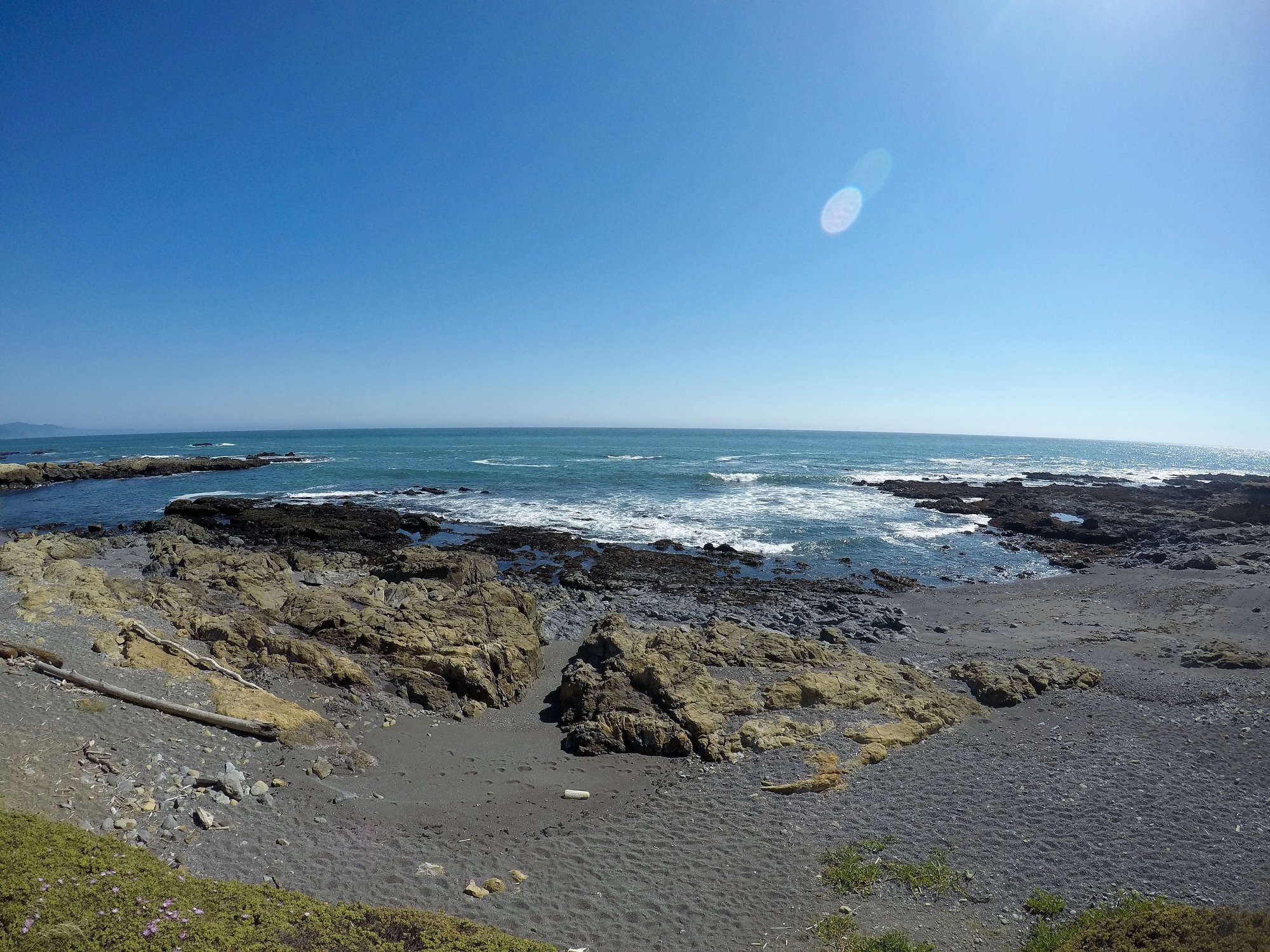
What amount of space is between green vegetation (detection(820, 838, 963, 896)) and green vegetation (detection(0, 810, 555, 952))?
3.68 meters

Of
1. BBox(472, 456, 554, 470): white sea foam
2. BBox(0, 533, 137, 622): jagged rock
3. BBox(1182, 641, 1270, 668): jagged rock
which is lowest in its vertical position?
BBox(1182, 641, 1270, 668): jagged rock

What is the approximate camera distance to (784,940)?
19.1ft

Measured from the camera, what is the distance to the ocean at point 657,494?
2805 centimetres

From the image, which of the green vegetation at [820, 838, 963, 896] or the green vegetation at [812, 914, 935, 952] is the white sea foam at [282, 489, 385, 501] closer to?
the green vegetation at [820, 838, 963, 896]

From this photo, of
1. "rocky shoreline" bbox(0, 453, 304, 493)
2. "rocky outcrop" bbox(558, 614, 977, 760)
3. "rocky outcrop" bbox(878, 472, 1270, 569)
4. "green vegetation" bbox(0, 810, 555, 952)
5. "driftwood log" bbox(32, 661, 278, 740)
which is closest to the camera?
"green vegetation" bbox(0, 810, 555, 952)

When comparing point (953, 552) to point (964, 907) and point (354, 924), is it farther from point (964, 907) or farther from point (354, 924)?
point (354, 924)

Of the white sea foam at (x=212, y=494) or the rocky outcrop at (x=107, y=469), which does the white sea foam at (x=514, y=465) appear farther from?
the white sea foam at (x=212, y=494)

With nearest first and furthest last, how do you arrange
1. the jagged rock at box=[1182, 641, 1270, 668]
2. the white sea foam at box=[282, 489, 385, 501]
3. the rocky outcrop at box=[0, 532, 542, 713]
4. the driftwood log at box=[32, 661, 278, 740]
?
the driftwood log at box=[32, 661, 278, 740] → the rocky outcrop at box=[0, 532, 542, 713] → the jagged rock at box=[1182, 641, 1270, 668] → the white sea foam at box=[282, 489, 385, 501]

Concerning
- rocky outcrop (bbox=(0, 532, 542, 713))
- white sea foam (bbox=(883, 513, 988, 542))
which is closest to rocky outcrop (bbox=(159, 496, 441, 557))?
rocky outcrop (bbox=(0, 532, 542, 713))

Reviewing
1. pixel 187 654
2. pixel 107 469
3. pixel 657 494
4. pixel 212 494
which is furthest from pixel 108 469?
pixel 187 654

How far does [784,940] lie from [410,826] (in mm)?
4937

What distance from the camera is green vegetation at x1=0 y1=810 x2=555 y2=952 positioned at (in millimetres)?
Result: 3822

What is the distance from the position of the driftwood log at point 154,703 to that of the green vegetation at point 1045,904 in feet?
35.0

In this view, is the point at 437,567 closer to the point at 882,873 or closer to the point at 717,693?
the point at 717,693
